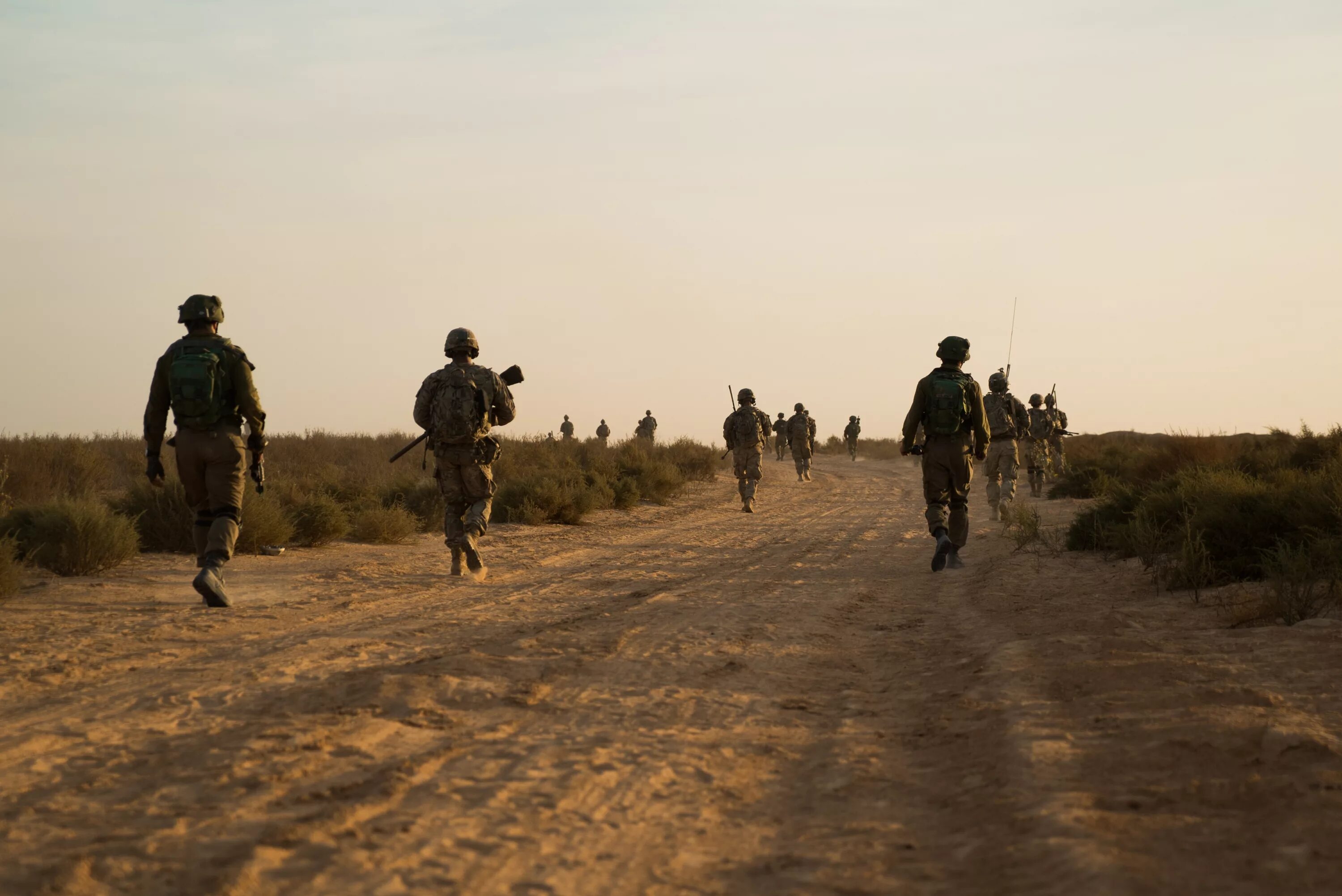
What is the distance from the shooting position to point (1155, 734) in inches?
158

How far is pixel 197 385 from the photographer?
7273 mm

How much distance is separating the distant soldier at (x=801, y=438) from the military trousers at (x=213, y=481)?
23.9m

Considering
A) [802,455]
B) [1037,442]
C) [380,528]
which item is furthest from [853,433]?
[380,528]

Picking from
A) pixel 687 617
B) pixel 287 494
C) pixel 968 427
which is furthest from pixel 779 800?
pixel 287 494

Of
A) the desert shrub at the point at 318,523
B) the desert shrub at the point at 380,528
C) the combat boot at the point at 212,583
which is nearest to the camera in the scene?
the combat boot at the point at 212,583

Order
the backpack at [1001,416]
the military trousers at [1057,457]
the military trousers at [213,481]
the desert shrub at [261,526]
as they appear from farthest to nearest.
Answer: the military trousers at [1057,457], the backpack at [1001,416], the desert shrub at [261,526], the military trousers at [213,481]

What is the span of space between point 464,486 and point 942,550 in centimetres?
451

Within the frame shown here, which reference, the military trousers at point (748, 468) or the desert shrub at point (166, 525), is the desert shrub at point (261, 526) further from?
the military trousers at point (748, 468)

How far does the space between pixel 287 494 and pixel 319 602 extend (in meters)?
6.40

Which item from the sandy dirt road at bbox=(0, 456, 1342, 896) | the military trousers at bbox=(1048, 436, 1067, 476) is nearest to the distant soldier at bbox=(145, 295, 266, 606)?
the sandy dirt road at bbox=(0, 456, 1342, 896)

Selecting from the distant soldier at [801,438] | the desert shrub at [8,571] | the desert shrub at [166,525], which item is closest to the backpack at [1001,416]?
the desert shrub at [166,525]

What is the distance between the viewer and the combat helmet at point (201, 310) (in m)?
7.45

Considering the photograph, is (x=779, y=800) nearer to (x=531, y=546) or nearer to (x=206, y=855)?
(x=206, y=855)

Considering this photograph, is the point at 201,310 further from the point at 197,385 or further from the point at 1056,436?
the point at 1056,436
